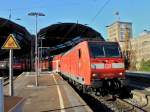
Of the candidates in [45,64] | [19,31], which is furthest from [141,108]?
[45,64]

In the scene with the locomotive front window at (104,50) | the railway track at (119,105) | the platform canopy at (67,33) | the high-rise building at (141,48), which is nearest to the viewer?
the railway track at (119,105)

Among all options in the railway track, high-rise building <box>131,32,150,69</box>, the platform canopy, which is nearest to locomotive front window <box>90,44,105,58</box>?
the railway track

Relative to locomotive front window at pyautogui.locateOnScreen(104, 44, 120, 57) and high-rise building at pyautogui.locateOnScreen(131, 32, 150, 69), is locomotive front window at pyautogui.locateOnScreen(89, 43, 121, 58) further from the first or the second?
high-rise building at pyautogui.locateOnScreen(131, 32, 150, 69)

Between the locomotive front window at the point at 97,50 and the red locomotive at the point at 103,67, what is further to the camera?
the locomotive front window at the point at 97,50

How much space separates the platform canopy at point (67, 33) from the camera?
66.9m

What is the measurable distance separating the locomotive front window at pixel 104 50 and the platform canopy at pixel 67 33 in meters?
38.6

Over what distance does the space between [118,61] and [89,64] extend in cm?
180

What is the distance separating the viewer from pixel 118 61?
23.8m

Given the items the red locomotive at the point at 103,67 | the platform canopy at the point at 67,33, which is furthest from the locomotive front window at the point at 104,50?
the platform canopy at the point at 67,33

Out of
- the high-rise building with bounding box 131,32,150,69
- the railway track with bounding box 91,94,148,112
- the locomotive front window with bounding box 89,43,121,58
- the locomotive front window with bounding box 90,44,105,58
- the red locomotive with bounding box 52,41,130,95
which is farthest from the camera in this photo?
the high-rise building with bounding box 131,32,150,69

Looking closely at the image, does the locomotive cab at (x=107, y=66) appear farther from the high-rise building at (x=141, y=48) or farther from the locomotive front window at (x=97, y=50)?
the high-rise building at (x=141, y=48)

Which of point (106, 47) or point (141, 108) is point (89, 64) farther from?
point (141, 108)

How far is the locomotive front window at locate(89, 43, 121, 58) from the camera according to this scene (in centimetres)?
2352

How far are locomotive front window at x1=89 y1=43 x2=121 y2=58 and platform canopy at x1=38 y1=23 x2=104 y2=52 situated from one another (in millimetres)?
38641
